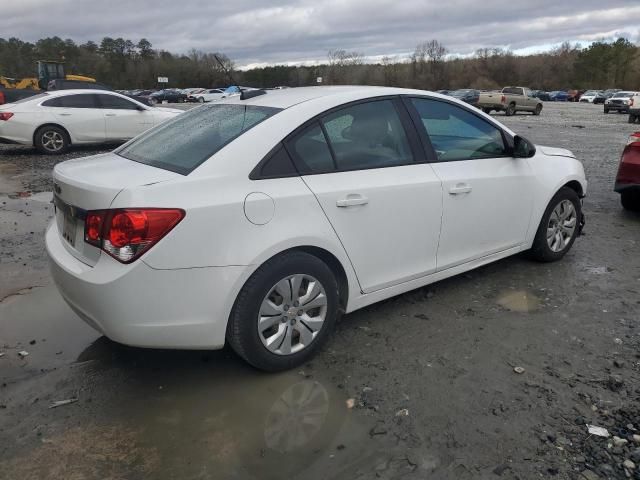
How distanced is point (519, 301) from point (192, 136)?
275 cm

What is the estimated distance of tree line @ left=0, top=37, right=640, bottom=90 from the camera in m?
85.9

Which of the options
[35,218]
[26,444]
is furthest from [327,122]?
[35,218]

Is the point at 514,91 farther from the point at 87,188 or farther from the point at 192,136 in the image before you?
the point at 87,188

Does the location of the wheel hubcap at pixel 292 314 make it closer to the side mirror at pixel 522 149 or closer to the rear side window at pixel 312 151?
the rear side window at pixel 312 151

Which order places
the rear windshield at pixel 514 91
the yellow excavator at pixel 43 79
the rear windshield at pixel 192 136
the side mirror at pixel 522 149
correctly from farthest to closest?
1. the rear windshield at pixel 514 91
2. the yellow excavator at pixel 43 79
3. the side mirror at pixel 522 149
4. the rear windshield at pixel 192 136

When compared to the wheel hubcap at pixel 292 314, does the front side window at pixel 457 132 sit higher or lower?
higher

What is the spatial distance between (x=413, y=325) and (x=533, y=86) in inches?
4179

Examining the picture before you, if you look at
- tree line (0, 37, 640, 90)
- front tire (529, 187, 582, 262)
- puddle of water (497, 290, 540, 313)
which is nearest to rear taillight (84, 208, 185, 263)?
puddle of water (497, 290, 540, 313)

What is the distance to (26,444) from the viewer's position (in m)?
2.64

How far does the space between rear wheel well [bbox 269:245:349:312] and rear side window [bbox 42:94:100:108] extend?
434 inches

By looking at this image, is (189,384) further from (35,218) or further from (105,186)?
(35,218)

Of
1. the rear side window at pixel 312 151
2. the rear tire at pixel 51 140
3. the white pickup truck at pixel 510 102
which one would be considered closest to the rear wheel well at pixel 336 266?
the rear side window at pixel 312 151

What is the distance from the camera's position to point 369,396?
2.99m

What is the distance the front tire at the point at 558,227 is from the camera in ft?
15.7
